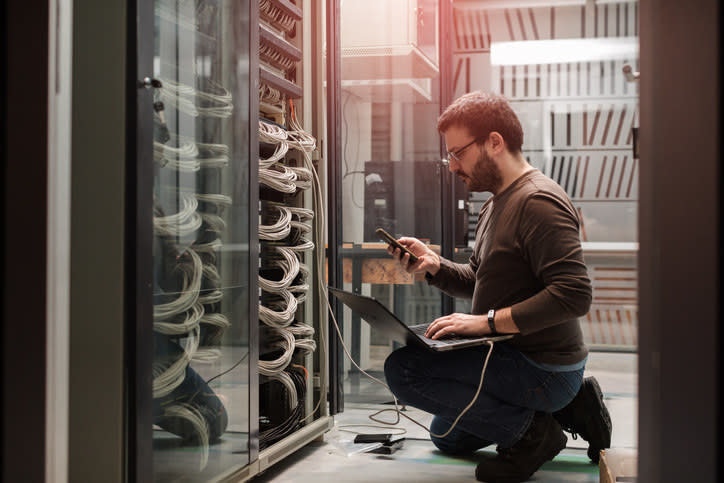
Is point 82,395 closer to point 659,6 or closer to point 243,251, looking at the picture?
point 243,251

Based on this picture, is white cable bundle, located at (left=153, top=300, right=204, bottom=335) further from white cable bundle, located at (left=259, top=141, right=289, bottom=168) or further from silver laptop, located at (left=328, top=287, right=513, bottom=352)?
white cable bundle, located at (left=259, top=141, right=289, bottom=168)

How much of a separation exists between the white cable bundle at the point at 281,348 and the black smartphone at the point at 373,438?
17.1 inches

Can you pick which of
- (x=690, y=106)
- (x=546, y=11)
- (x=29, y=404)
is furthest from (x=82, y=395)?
(x=546, y=11)

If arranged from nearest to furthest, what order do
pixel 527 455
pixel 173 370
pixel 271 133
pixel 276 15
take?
pixel 173 370 < pixel 527 455 < pixel 271 133 < pixel 276 15

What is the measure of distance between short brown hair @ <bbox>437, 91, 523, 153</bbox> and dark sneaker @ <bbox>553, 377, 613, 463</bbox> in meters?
0.88

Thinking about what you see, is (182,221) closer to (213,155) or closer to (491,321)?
(213,155)

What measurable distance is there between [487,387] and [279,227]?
0.91m

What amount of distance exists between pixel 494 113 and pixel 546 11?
4.06 m

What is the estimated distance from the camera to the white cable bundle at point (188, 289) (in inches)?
69.4

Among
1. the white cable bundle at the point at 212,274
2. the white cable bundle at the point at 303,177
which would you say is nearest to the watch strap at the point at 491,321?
the white cable bundle at the point at 212,274

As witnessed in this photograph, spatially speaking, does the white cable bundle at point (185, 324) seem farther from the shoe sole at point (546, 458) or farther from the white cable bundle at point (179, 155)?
the shoe sole at point (546, 458)

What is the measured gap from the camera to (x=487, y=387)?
7.52 ft

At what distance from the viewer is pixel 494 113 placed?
2.36m

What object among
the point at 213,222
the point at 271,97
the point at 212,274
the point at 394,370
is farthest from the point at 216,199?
the point at 394,370
